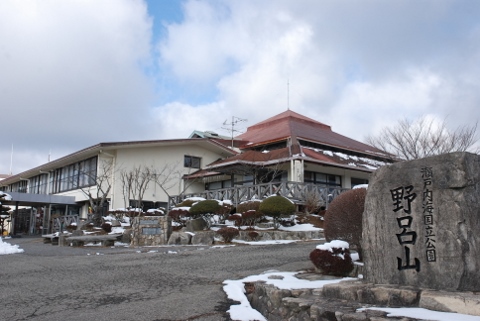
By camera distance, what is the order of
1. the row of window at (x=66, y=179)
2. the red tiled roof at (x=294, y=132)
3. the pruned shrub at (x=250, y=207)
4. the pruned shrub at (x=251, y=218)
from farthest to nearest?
the row of window at (x=66, y=179) → the red tiled roof at (x=294, y=132) → the pruned shrub at (x=250, y=207) → the pruned shrub at (x=251, y=218)

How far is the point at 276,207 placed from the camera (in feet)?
54.2

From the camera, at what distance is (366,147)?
98.8 ft

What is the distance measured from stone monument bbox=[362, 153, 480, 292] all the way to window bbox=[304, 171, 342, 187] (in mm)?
18724

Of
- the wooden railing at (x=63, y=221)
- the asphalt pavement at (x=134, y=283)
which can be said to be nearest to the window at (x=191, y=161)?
the wooden railing at (x=63, y=221)

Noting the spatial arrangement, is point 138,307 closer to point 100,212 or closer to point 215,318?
point 215,318

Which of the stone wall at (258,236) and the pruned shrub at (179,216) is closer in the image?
the stone wall at (258,236)

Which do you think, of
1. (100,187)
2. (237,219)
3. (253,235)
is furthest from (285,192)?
(100,187)

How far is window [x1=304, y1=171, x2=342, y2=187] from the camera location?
81.6 ft

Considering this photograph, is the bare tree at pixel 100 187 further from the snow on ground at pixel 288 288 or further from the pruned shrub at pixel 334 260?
the pruned shrub at pixel 334 260

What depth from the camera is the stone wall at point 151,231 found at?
57.3ft

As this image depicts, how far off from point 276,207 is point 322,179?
384 inches

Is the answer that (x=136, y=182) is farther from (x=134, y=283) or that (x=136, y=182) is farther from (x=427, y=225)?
(x=427, y=225)

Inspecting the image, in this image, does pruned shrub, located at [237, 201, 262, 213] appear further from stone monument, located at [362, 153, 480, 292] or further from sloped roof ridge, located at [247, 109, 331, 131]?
sloped roof ridge, located at [247, 109, 331, 131]

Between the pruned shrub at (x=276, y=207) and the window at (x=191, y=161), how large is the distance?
42.8ft
